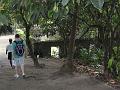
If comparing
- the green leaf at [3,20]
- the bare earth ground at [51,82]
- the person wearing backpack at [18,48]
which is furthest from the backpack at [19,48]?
the green leaf at [3,20]

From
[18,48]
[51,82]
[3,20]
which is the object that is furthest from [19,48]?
[3,20]

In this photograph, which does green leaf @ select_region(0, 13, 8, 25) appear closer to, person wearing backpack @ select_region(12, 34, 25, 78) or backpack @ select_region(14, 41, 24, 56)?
person wearing backpack @ select_region(12, 34, 25, 78)

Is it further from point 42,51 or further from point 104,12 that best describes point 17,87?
point 42,51

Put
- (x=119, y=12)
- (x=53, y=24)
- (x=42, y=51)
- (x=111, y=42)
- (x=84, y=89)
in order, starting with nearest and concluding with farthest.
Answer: (x=84, y=89), (x=119, y=12), (x=111, y=42), (x=53, y=24), (x=42, y=51)

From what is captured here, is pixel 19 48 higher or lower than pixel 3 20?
lower

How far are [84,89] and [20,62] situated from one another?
3.20 meters

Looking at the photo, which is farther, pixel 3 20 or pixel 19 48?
pixel 19 48

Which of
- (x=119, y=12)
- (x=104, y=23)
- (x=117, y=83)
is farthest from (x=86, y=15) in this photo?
(x=117, y=83)

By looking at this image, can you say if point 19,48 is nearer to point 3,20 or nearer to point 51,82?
point 51,82

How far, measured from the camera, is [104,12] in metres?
14.0

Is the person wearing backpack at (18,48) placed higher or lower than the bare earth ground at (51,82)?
higher

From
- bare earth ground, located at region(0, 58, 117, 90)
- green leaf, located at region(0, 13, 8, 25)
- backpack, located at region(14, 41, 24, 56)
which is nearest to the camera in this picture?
green leaf, located at region(0, 13, 8, 25)

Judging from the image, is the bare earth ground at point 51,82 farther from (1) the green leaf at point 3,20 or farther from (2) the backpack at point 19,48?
(1) the green leaf at point 3,20

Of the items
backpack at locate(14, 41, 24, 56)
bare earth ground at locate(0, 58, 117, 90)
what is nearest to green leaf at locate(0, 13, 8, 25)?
bare earth ground at locate(0, 58, 117, 90)
